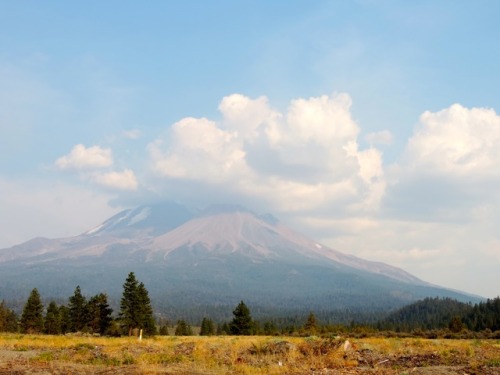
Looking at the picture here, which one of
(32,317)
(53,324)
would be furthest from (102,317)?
(53,324)

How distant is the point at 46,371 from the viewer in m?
13.8

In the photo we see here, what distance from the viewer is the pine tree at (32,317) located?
66000 millimetres

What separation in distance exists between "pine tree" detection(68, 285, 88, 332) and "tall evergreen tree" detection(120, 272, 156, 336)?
54.9ft

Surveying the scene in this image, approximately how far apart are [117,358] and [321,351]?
7.85 meters

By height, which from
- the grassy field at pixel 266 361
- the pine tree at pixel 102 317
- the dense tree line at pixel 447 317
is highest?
the grassy field at pixel 266 361

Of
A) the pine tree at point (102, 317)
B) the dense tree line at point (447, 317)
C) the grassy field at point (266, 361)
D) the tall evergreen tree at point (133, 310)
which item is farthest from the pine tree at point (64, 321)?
the dense tree line at point (447, 317)

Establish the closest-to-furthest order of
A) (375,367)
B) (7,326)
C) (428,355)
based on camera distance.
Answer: (375,367) < (428,355) < (7,326)

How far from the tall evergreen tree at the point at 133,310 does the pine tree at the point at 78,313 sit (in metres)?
16.7

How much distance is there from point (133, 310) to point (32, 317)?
86.5 ft

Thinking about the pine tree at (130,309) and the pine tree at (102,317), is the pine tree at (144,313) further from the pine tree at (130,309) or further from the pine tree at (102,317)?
the pine tree at (102,317)

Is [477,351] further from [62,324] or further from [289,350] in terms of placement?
[62,324]

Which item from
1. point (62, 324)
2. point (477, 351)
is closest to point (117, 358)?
point (477, 351)

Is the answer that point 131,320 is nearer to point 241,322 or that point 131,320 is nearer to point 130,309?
point 130,309

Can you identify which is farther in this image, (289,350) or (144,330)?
(144,330)
